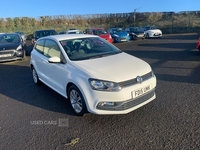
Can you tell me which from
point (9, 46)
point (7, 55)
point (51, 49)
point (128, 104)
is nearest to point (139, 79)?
point (128, 104)

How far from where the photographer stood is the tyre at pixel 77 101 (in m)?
3.34

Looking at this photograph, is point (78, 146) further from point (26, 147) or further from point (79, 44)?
point (79, 44)

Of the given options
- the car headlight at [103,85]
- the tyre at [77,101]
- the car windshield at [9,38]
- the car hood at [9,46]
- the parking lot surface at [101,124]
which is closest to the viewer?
the parking lot surface at [101,124]

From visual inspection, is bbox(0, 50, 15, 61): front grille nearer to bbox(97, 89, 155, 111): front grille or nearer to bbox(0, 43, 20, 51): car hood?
bbox(0, 43, 20, 51): car hood

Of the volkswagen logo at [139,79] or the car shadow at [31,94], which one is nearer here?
the volkswagen logo at [139,79]

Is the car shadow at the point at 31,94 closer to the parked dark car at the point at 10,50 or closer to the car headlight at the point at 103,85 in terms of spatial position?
the car headlight at the point at 103,85

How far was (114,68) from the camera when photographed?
3.29m

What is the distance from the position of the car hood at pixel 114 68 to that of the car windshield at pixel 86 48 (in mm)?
286

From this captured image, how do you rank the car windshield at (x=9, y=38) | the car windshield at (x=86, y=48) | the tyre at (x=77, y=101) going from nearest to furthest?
the tyre at (x=77, y=101), the car windshield at (x=86, y=48), the car windshield at (x=9, y=38)

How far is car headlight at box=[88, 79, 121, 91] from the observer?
2.98m

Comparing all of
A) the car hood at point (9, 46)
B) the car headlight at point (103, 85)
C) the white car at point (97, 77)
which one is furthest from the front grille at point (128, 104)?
the car hood at point (9, 46)

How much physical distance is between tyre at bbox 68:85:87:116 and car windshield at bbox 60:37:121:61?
69 cm

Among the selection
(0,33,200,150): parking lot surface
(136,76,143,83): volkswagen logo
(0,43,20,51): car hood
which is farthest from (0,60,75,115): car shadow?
(0,43,20,51): car hood

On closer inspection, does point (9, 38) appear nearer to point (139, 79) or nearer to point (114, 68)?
point (114, 68)
